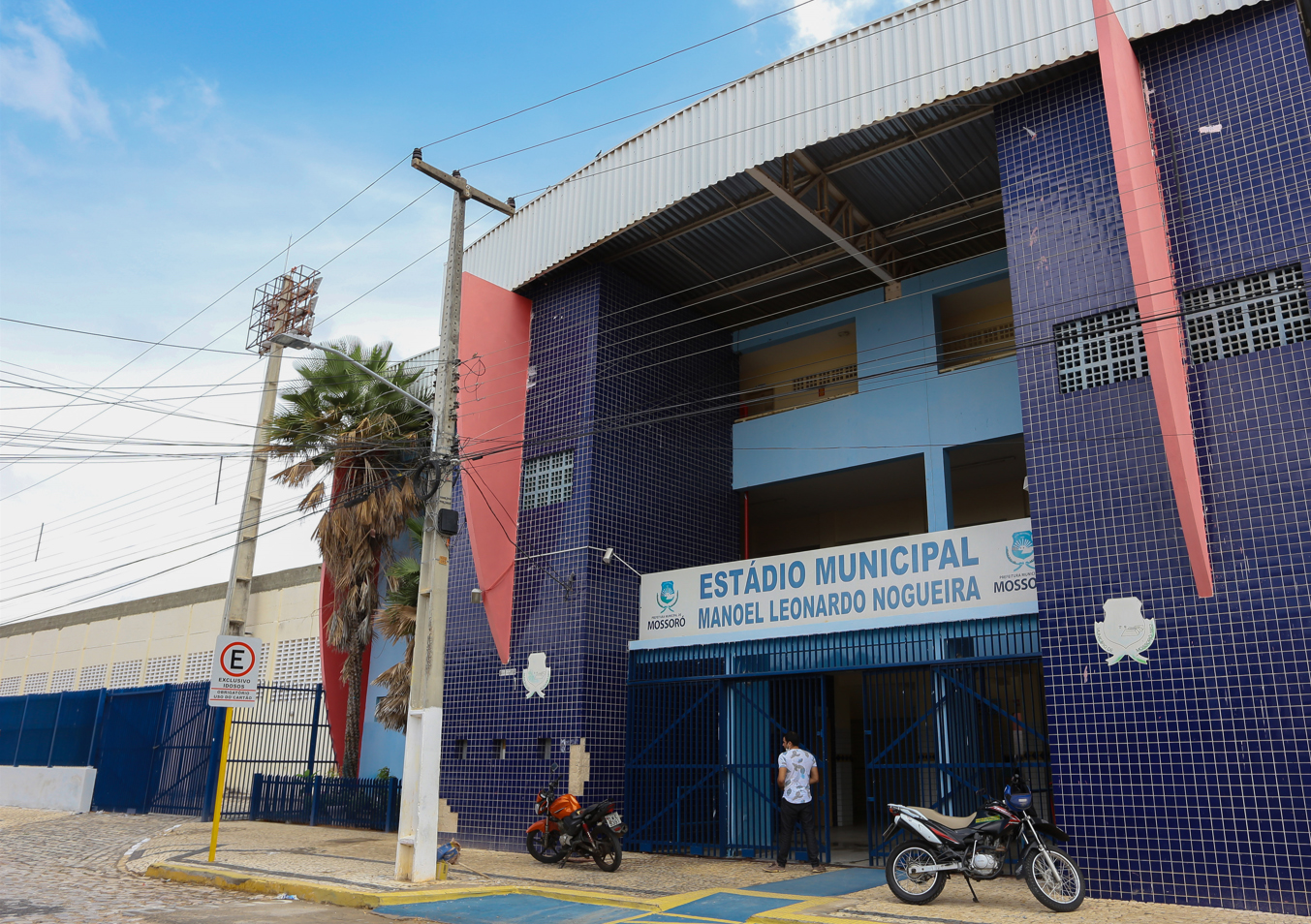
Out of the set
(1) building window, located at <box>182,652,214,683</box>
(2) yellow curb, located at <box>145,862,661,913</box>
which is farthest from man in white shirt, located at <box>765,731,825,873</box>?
(1) building window, located at <box>182,652,214,683</box>

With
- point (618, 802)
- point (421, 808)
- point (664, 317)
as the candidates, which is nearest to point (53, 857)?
point (421, 808)

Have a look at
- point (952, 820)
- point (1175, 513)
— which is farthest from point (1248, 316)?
point (952, 820)

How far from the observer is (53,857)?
45.4 ft

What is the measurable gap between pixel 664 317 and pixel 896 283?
4276mm

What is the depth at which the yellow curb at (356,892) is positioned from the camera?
999 cm

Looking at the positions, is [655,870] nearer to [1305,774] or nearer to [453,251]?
[1305,774]

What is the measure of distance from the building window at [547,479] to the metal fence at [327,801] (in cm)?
594

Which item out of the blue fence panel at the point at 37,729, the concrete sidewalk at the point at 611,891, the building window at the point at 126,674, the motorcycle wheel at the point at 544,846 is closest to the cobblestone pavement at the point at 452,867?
the concrete sidewalk at the point at 611,891

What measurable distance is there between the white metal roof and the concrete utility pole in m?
3.89

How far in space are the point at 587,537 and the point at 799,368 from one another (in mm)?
6269

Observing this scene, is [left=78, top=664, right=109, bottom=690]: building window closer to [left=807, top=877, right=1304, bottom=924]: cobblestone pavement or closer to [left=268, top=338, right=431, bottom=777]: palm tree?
[left=268, top=338, right=431, bottom=777]: palm tree

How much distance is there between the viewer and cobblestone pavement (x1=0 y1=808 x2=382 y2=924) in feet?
28.7

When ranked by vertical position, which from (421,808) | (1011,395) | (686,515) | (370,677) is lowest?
(421,808)

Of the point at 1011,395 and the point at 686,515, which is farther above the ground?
the point at 1011,395
